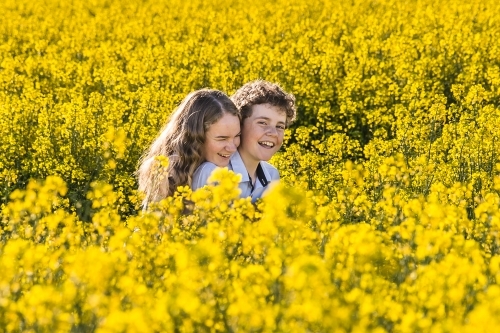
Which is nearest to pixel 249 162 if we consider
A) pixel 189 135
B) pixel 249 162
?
pixel 249 162

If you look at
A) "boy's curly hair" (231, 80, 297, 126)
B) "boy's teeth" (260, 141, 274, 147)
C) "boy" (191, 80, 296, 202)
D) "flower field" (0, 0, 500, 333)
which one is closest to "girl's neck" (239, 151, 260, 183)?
"boy" (191, 80, 296, 202)

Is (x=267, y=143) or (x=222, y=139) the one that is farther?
(x=267, y=143)

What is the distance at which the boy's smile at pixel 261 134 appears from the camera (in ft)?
18.9

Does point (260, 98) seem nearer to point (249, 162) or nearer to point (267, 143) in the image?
point (267, 143)

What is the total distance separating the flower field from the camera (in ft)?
10.7

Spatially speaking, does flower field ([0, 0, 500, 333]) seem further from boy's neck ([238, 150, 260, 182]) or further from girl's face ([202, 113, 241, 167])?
boy's neck ([238, 150, 260, 182])

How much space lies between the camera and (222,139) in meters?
5.61

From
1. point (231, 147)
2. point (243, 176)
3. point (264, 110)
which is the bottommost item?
point (243, 176)

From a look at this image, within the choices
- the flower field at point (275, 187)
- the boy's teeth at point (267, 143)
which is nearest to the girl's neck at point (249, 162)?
the boy's teeth at point (267, 143)

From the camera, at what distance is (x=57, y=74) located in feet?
34.1

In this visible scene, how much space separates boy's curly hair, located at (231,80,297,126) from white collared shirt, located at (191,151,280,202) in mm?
318

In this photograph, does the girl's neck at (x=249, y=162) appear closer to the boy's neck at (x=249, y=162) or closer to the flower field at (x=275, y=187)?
the boy's neck at (x=249, y=162)

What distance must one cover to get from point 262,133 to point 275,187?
1965 mm

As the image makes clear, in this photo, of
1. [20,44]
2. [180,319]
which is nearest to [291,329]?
[180,319]
